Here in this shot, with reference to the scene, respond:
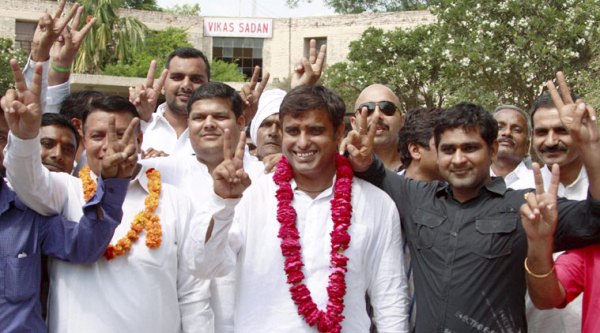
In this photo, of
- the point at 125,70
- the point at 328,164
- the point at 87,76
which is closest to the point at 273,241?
the point at 328,164

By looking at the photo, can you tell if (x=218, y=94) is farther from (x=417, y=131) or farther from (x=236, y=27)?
(x=236, y=27)

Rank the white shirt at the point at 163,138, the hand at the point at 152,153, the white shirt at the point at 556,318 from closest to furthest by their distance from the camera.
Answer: the white shirt at the point at 556,318, the hand at the point at 152,153, the white shirt at the point at 163,138

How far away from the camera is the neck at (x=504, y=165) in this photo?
549cm

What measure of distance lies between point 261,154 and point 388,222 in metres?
1.68

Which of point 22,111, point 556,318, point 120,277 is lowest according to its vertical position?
point 556,318

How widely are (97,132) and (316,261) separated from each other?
48.0 inches

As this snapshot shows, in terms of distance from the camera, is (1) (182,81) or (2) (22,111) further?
(1) (182,81)

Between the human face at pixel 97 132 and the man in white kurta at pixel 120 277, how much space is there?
0.16 m

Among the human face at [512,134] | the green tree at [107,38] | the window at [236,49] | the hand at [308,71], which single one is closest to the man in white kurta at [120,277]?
the hand at [308,71]

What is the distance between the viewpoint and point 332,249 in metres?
3.30

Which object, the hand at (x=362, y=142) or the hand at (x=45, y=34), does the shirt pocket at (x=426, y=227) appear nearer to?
the hand at (x=362, y=142)

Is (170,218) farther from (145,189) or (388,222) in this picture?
(388,222)

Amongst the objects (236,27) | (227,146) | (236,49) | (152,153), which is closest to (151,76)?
(152,153)

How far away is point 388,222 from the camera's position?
341cm
